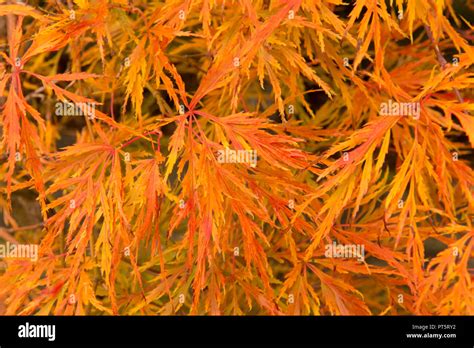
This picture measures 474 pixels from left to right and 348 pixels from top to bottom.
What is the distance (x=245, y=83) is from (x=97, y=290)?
564mm

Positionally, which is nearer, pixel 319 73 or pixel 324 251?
pixel 324 251

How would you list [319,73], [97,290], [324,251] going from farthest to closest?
[319,73] → [97,290] → [324,251]

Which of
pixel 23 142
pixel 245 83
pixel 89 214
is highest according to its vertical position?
pixel 245 83

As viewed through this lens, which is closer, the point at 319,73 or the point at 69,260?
the point at 69,260

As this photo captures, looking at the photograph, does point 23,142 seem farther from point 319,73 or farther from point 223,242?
point 319,73

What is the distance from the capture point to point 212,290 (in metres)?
1.14

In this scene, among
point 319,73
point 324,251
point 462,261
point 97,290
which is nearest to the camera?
point 462,261
